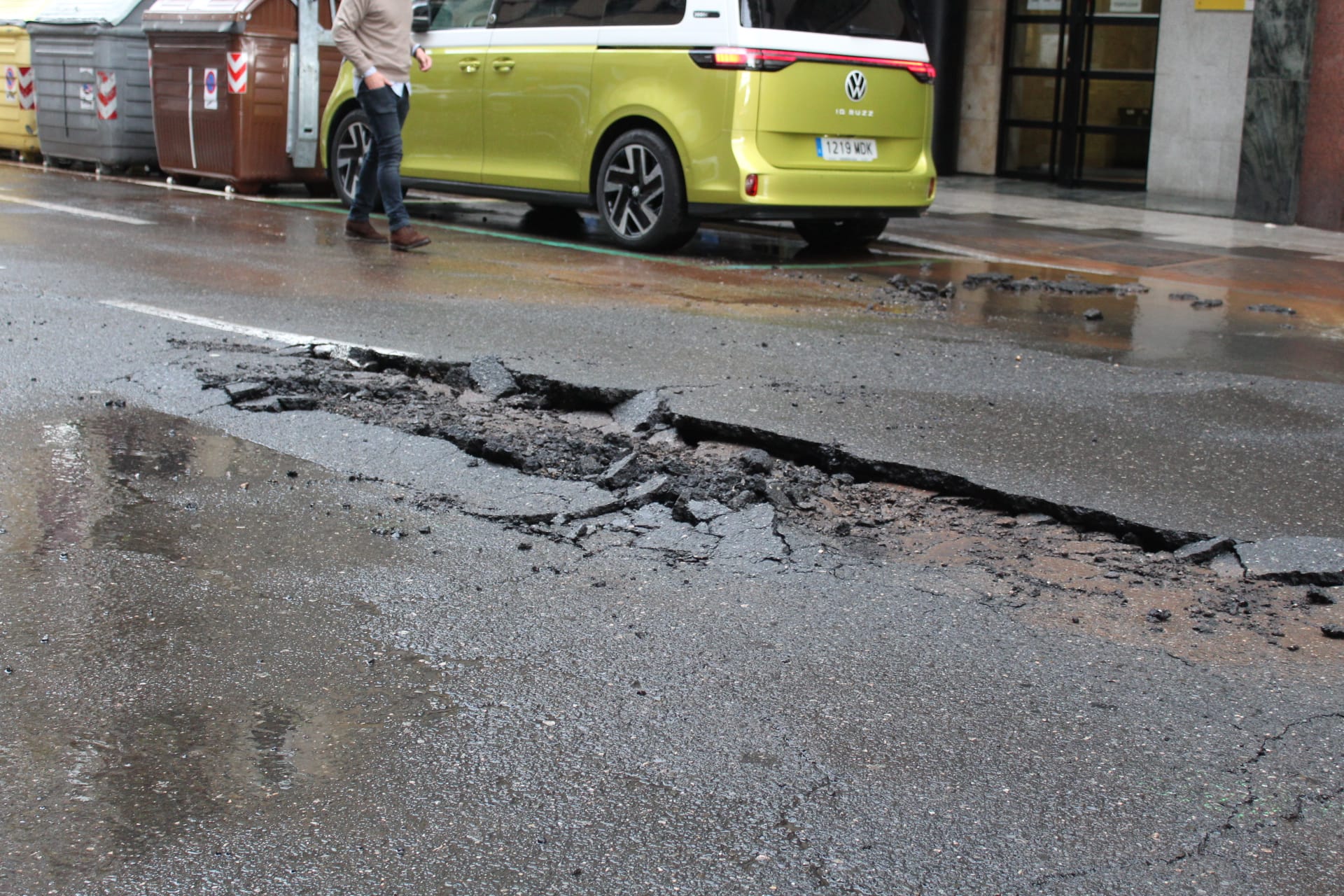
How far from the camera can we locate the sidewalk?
393 inches

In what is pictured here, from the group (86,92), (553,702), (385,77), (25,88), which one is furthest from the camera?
(25,88)

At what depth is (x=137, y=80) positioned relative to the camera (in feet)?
50.2

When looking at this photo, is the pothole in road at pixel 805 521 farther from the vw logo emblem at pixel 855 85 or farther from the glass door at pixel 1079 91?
the glass door at pixel 1079 91

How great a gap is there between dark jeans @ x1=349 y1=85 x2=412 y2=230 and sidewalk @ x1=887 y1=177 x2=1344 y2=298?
3.89 metres

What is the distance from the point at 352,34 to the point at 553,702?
788 centimetres

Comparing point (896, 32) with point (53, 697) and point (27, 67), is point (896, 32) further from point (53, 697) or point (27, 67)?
point (27, 67)

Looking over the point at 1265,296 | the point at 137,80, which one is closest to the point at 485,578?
the point at 1265,296

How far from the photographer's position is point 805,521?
4.39 meters

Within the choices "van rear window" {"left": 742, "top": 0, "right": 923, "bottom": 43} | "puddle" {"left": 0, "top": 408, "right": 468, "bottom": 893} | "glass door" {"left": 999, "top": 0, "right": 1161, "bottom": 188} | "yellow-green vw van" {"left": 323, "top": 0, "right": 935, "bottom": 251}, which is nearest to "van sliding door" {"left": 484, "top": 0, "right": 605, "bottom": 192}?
"yellow-green vw van" {"left": 323, "top": 0, "right": 935, "bottom": 251}

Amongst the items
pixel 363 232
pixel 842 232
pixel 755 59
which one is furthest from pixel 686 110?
pixel 363 232

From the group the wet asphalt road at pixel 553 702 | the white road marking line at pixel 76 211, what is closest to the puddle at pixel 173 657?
the wet asphalt road at pixel 553 702

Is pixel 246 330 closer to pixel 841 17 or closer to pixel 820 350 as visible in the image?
pixel 820 350

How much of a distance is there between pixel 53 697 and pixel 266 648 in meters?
0.47

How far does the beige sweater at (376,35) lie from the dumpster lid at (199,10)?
382 cm
